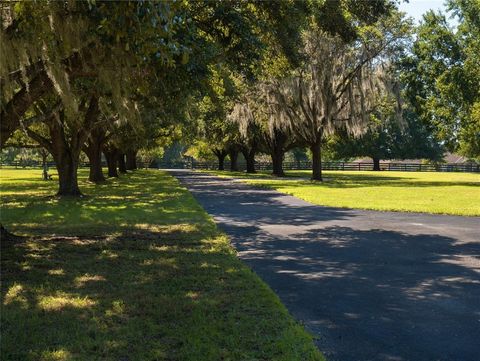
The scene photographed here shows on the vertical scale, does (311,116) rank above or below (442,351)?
above

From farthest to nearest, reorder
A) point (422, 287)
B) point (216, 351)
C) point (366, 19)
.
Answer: point (366, 19)
point (422, 287)
point (216, 351)

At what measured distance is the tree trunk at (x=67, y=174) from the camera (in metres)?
21.2

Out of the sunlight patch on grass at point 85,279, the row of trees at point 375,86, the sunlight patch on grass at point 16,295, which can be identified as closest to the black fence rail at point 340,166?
the row of trees at point 375,86

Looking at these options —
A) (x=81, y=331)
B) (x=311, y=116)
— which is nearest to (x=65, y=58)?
(x=81, y=331)

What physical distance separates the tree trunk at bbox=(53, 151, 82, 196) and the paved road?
383 inches

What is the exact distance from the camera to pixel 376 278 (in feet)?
23.8

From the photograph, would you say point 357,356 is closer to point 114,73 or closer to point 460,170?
point 114,73

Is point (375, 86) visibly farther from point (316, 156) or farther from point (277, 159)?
point (277, 159)

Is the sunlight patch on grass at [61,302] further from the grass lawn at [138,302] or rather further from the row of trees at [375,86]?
the row of trees at [375,86]

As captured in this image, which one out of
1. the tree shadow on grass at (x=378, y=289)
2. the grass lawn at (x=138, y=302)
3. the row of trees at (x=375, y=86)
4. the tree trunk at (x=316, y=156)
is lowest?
the tree shadow on grass at (x=378, y=289)

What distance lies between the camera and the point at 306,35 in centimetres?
2798

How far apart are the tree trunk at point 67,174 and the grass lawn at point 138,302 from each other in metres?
10.2

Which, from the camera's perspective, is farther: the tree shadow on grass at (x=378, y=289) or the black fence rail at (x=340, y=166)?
the black fence rail at (x=340, y=166)

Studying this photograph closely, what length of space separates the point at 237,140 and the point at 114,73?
41.3m
